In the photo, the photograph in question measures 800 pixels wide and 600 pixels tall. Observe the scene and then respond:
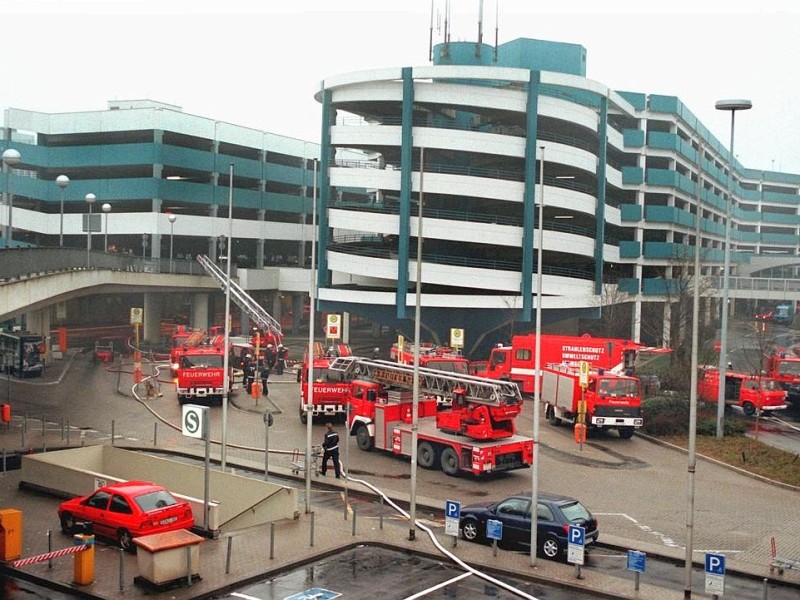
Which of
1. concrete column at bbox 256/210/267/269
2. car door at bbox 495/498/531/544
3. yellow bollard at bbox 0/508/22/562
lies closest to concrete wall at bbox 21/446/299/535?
yellow bollard at bbox 0/508/22/562

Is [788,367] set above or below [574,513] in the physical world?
above

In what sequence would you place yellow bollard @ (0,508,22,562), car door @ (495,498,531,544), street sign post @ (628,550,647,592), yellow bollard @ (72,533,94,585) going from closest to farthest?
street sign post @ (628,550,647,592) < yellow bollard @ (72,533,94,585) < yellow bollard @ (0,508,22,562) < car door @ (495,498,531,544)

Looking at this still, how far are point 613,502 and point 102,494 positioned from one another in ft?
45.2

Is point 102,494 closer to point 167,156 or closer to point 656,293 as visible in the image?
point 167,156

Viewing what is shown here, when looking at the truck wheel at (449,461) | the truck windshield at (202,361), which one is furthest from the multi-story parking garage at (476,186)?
the truck wheel at (449,461)

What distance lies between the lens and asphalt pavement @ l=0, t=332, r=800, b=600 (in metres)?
18.3

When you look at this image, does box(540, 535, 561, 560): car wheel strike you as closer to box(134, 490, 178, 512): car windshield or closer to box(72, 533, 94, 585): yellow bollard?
box(134, 490, 178, 512): car windshield

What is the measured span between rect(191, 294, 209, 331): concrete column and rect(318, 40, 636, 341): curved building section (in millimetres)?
15725

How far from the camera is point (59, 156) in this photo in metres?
80.6

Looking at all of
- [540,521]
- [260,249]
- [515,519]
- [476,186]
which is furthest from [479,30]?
[540,521]

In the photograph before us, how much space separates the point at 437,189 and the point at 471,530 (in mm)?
40985

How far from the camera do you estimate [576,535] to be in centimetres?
1791

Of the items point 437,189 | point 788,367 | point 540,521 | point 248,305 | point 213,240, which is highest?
point 437,189

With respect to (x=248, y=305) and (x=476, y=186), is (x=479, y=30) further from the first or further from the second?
(x=248, y=305)
